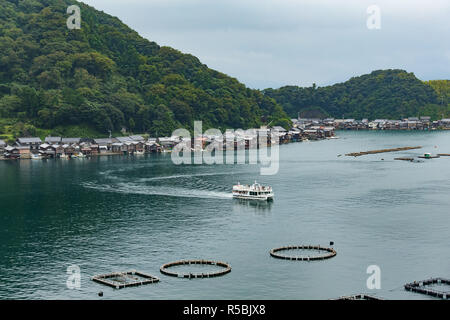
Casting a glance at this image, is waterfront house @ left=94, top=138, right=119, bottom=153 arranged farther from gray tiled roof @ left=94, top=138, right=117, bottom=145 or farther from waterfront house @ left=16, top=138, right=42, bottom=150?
waterfront house @ left=16, top=138, right=42, bottom=150

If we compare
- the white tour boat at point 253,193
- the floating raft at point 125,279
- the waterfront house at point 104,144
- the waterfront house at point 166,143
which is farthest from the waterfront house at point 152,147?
the floating raft at point 125,279

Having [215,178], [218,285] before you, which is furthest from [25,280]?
[215,178]

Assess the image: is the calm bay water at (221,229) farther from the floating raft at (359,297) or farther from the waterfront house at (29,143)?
the waterfront house at (29,143)

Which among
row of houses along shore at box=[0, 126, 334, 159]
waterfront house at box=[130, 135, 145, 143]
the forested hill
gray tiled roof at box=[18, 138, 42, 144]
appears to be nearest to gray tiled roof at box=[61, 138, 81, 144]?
row of houses along shore at box=[0, 126, 334, 159]

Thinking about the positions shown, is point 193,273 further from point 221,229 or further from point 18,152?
point 18,152
